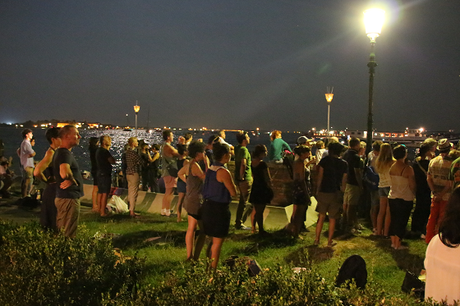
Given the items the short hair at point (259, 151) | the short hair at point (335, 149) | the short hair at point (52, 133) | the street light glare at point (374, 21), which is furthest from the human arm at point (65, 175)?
the street light glare at point (374, 21)

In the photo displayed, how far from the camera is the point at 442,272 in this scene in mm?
2902

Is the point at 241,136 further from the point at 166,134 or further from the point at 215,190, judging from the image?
the point at 215,190

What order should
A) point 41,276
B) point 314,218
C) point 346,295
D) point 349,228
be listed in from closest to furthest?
point 346,295, point 41,276, point 349,228, point 314,218

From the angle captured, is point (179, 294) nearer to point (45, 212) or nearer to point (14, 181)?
point (45, 212)

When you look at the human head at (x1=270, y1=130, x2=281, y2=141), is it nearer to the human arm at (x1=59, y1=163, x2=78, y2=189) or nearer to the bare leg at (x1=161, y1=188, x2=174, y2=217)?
the bare leg at (x1=161, y1=188, x2=174, y2=217)

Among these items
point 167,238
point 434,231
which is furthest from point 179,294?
point 434,231

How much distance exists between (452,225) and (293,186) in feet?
13.8

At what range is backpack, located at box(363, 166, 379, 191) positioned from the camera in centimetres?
769

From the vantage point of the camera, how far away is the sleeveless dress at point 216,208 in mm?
4602

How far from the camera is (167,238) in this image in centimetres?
691

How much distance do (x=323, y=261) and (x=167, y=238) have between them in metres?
2.80

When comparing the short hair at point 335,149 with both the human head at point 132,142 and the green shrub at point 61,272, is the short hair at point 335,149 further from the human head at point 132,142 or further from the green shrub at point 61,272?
the human head at point 132,142

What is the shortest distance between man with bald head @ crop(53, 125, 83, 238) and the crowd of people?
0.01 m

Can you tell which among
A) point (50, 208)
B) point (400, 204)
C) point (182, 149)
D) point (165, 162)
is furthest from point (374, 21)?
point (50, 208)
